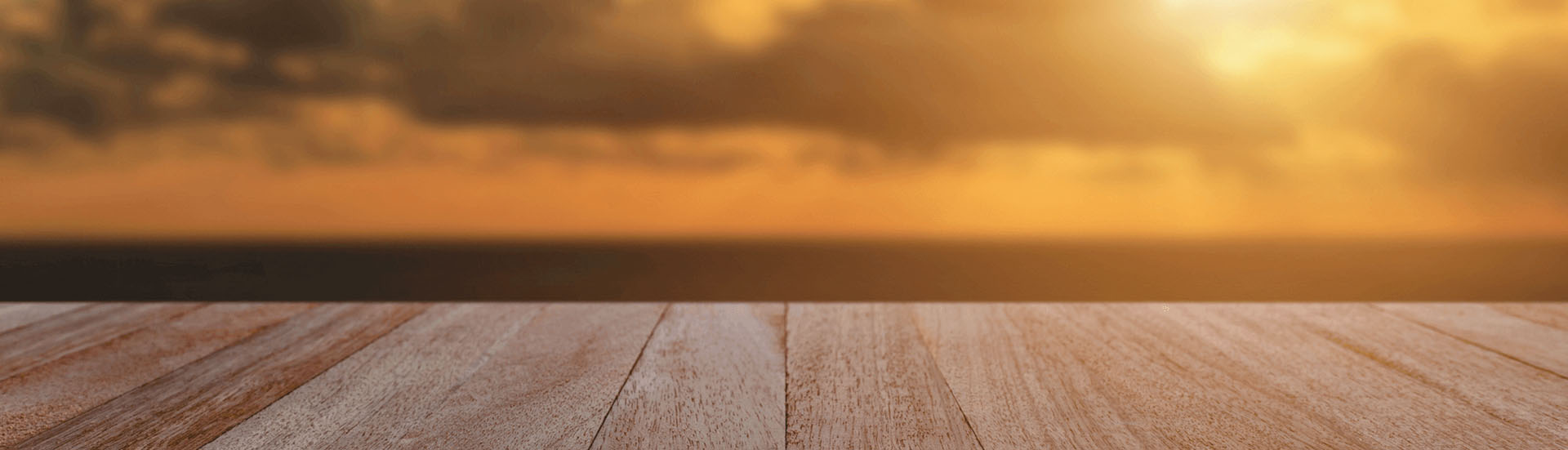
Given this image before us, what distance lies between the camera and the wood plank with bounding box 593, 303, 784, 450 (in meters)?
0.71

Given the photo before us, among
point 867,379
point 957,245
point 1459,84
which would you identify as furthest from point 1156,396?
point 1459,84

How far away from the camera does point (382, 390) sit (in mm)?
851

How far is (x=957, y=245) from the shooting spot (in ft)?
5.64

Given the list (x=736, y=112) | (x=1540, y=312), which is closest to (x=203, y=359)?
(x=736, y=112)

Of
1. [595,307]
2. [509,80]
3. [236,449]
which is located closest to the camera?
[236,449]

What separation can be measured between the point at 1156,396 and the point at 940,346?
280 mm

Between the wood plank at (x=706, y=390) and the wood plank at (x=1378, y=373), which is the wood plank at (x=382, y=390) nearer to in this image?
the wood plank at (x=706, y=390)

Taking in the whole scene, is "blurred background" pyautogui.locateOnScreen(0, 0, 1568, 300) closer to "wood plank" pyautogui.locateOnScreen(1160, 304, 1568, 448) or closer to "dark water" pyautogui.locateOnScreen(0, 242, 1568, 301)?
"dark water" pyautogui.locateOnScreen(0, 242, 1568, 301)

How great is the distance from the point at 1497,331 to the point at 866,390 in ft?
3.12

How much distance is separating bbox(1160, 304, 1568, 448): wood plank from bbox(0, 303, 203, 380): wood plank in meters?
1.31

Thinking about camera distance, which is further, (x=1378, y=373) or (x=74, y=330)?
(x=74, y=330)

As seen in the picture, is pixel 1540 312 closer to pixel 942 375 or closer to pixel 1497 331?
pixel 1497 331

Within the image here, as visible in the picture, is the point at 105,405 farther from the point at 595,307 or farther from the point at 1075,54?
the point at 1075,54

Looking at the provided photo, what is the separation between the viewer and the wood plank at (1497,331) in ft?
3.42
